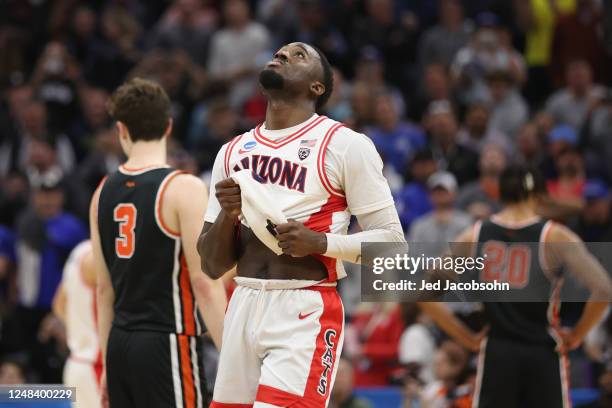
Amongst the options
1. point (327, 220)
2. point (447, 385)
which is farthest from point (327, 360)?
point (447, 385)

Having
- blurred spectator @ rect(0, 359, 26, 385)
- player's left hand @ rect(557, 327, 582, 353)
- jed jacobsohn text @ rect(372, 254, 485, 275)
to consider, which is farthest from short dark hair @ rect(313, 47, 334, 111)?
blurred spectator @ rect(0, 359, 26, 385)

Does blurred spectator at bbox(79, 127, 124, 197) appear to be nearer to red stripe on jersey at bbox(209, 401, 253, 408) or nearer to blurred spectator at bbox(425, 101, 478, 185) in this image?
blurred spectator at bbox(425, 101, 478, 185)

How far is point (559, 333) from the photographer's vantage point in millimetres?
8164

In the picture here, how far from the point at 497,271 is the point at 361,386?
4680 mm

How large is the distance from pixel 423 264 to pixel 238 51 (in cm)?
1083

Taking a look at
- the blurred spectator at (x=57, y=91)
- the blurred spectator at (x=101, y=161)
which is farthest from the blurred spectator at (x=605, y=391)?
the blurred spectator at (x=57, y=91)

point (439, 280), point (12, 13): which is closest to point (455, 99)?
point (12, 13)

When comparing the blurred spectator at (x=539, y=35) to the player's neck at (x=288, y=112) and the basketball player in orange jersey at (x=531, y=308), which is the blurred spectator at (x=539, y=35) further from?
A: the player's neck at (x=288, y=112)

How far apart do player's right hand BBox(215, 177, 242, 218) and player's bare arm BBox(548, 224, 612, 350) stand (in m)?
3.32

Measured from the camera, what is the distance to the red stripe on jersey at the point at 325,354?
5285 mm

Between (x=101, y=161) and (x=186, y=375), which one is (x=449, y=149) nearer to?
(x=101, y=161)

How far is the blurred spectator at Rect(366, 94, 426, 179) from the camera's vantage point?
14.5 meters

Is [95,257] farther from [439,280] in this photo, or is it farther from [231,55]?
[231,55]

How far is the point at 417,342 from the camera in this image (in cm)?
1120
